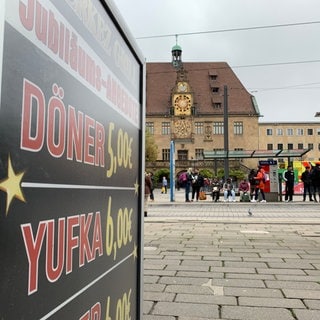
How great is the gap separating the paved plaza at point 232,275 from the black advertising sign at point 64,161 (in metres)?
1.85

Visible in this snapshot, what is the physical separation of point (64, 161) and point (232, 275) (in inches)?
156

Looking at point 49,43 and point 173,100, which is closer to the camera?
point 49,43

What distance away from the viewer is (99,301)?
5.13 feet

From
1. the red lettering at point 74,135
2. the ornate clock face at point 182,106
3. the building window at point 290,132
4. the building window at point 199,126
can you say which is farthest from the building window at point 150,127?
the red lettering at point 74,135

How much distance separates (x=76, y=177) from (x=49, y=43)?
404 mm

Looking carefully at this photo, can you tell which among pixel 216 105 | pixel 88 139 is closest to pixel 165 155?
pixel 216 105

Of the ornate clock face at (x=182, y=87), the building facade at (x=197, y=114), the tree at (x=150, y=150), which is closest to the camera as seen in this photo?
the tree at (x=150, y=150)

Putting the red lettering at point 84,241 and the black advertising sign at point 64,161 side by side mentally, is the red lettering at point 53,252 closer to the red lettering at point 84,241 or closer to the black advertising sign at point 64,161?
the black advertising sign at point 64,161

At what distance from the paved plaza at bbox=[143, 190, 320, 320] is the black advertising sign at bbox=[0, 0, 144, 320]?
1.85 metres

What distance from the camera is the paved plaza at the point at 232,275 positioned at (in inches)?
138

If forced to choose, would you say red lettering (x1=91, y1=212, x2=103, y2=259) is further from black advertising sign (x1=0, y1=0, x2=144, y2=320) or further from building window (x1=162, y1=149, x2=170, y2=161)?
building window (x1=162, y1=149, x2=170, y2=161)

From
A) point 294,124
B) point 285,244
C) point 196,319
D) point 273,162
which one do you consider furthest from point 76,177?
point 294,124

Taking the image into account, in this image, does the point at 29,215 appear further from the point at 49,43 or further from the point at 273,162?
the point at 273,162

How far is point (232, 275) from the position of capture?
15.7 ft
